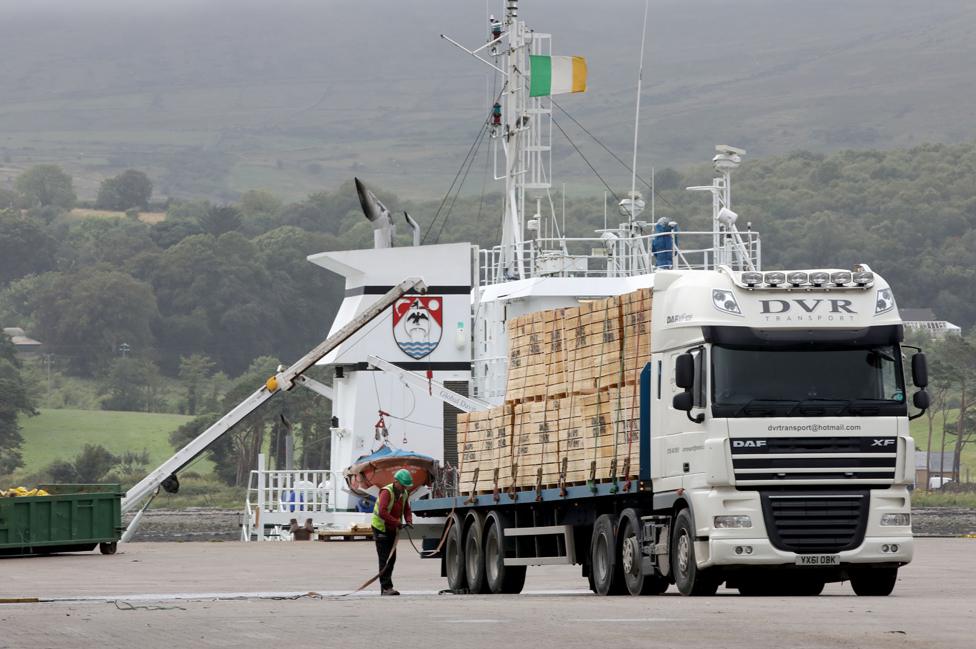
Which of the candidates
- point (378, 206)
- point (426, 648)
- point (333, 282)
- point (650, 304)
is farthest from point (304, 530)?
point (333, 282)

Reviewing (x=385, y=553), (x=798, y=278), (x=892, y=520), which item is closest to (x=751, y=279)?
(x=798, y=278)

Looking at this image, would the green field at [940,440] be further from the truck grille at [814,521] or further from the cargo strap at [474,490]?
the truck grille at [814,521]

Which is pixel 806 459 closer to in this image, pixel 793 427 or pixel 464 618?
pixel 793 427

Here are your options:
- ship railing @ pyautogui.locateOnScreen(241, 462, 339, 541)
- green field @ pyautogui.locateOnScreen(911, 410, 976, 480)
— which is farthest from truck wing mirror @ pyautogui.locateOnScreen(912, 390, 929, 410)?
green field @ pyautogui.locateOnScreen(911, 410, 976, 480)

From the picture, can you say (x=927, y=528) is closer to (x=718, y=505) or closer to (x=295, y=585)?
A: (x=295, y=585)

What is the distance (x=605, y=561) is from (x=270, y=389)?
993 inches

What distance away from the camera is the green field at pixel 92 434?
112875mm

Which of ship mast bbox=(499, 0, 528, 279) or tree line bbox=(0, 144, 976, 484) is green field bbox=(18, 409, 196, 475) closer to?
tree line bbox=(0, 144, 976, 484)

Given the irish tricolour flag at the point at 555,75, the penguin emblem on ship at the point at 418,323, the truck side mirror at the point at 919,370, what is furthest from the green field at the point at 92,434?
the truck side mirror at the point at 919,370

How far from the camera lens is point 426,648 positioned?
13.4m

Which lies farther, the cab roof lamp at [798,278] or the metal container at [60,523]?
the metal container at [60,523]

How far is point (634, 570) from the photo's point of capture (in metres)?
20.5

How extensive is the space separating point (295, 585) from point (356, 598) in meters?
5.49

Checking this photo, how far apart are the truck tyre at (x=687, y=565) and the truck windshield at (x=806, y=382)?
125 cm
